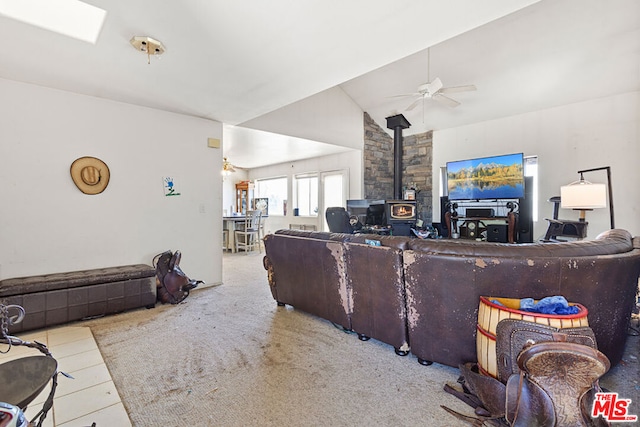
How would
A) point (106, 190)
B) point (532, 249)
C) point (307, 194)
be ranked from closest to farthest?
point (532, 249)
point (106, 190)
point (307, 194)

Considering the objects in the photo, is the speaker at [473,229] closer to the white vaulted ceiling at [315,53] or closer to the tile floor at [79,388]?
the white vaulted ceiling at [315,53]

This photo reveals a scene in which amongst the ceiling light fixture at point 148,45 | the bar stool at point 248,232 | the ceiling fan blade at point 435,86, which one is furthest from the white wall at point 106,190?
the ceiling fan blade at point 435,86

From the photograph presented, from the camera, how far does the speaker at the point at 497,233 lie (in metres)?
5.06

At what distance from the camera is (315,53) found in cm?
226

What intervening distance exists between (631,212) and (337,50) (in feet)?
15.6

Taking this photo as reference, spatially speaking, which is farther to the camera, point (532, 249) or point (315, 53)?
point (315, 53)

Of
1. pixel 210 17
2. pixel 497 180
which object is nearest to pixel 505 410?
pixel 210 17

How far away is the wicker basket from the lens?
1320 millimetres

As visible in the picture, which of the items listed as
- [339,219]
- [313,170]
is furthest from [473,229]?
[313,170]

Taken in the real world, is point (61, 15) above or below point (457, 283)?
above

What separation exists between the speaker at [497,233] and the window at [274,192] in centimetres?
506

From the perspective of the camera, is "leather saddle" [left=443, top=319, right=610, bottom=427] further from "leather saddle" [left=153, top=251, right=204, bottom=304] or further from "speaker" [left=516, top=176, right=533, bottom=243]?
"speaker" [left=516, top=176, right=533, bottom=243]

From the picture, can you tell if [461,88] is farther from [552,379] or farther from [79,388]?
[79,388]

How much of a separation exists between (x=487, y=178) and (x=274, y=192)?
5.64 metres
